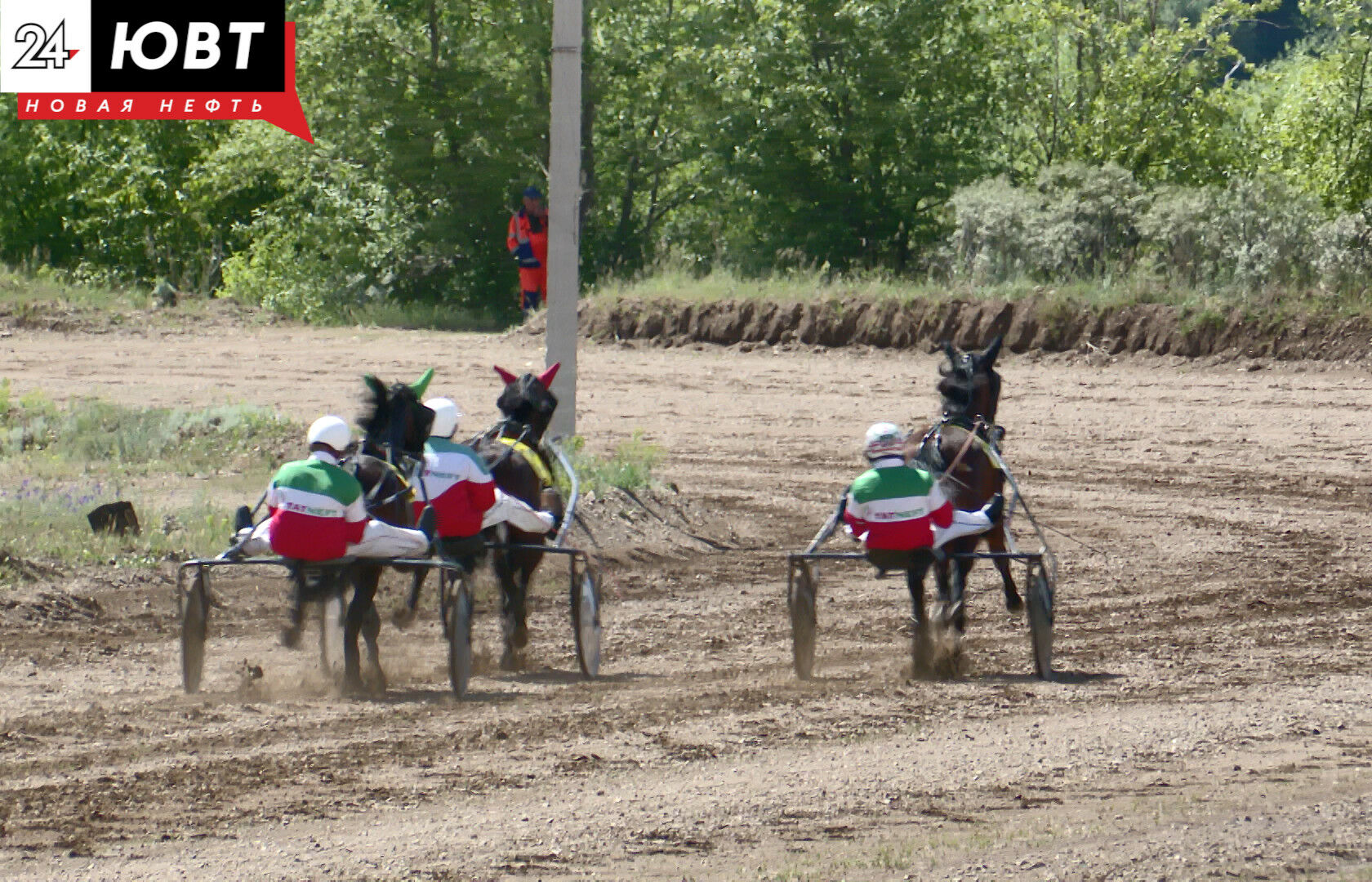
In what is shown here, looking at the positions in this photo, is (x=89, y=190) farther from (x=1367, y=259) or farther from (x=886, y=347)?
(x=1367, y=259)

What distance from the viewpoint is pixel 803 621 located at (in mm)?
10469

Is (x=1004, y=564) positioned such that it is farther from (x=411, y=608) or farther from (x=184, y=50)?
(x=184, y=50)

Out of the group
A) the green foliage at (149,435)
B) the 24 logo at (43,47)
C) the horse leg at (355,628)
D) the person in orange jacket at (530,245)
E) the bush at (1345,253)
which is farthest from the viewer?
the person in orange jacket at (530,245)

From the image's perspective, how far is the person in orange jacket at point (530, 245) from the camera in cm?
3145

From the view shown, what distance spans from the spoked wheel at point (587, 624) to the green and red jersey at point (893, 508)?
1.58 m

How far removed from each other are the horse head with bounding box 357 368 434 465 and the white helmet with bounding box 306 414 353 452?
0.73 m

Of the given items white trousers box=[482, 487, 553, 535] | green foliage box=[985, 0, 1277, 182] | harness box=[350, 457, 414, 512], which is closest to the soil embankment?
green foliage box=[985, 0, 1277, 182]

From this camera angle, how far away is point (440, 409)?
35.9 feet

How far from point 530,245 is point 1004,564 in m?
21.0

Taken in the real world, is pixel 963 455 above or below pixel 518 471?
above

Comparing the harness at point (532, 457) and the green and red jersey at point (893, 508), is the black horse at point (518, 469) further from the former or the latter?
the green and red jersey at point (893, 508)

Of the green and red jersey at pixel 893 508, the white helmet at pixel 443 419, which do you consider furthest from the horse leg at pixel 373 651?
the green and red jersey at pixel 893 508

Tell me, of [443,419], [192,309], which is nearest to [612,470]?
[443,419]

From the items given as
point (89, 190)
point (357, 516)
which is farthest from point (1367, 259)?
point (89, 190)
